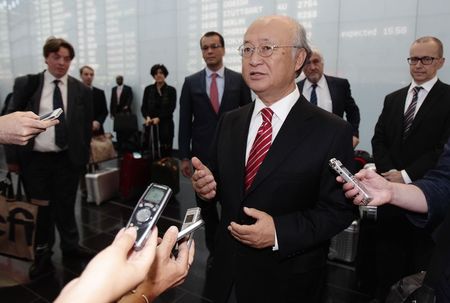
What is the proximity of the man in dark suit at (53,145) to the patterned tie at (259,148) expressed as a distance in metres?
1.94

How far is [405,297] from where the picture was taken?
1.17 metres

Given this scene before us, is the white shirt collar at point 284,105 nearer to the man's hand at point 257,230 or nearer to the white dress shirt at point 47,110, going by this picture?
the man's hand at point 257,230

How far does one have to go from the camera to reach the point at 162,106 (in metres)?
5.62

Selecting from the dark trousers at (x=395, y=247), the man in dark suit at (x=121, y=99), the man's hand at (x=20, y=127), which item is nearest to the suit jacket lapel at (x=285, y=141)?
the man's hand at (x=20, y=127)

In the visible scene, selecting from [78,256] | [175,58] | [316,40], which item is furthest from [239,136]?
[175,58]

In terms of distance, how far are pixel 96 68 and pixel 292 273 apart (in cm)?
858

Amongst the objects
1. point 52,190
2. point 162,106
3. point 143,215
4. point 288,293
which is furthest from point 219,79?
point 162,106

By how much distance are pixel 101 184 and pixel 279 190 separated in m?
3.68

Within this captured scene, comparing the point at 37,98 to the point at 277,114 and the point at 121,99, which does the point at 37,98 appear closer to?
the point at 277,114

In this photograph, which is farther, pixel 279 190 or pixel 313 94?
pixel 313 94

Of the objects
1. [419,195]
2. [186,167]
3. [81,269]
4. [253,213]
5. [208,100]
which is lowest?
[81,269]

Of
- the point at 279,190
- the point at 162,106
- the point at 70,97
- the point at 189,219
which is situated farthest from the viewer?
the point at 162,106

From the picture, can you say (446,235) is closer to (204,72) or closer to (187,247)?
(187,247)

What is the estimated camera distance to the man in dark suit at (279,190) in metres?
1.39
